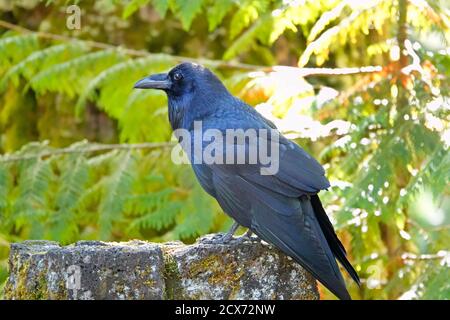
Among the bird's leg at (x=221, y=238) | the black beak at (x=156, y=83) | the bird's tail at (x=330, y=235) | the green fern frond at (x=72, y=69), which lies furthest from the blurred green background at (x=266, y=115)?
the bird's leg at (x=221, y=238)

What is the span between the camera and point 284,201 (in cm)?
407

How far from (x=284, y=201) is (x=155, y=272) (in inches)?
35.1

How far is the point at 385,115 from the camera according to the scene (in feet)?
17.6

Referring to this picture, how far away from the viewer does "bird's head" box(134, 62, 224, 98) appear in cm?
482

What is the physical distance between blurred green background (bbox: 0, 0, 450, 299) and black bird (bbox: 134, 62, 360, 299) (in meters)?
0.70

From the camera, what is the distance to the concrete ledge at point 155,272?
332cm

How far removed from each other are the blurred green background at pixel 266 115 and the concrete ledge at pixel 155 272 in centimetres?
111

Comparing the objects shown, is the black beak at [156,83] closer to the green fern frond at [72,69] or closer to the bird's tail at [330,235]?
the bird's tail at [330,235]

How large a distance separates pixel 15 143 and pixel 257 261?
5.48 meters

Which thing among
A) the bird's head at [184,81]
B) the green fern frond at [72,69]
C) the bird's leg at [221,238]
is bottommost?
the bird's leg at [221,238]
